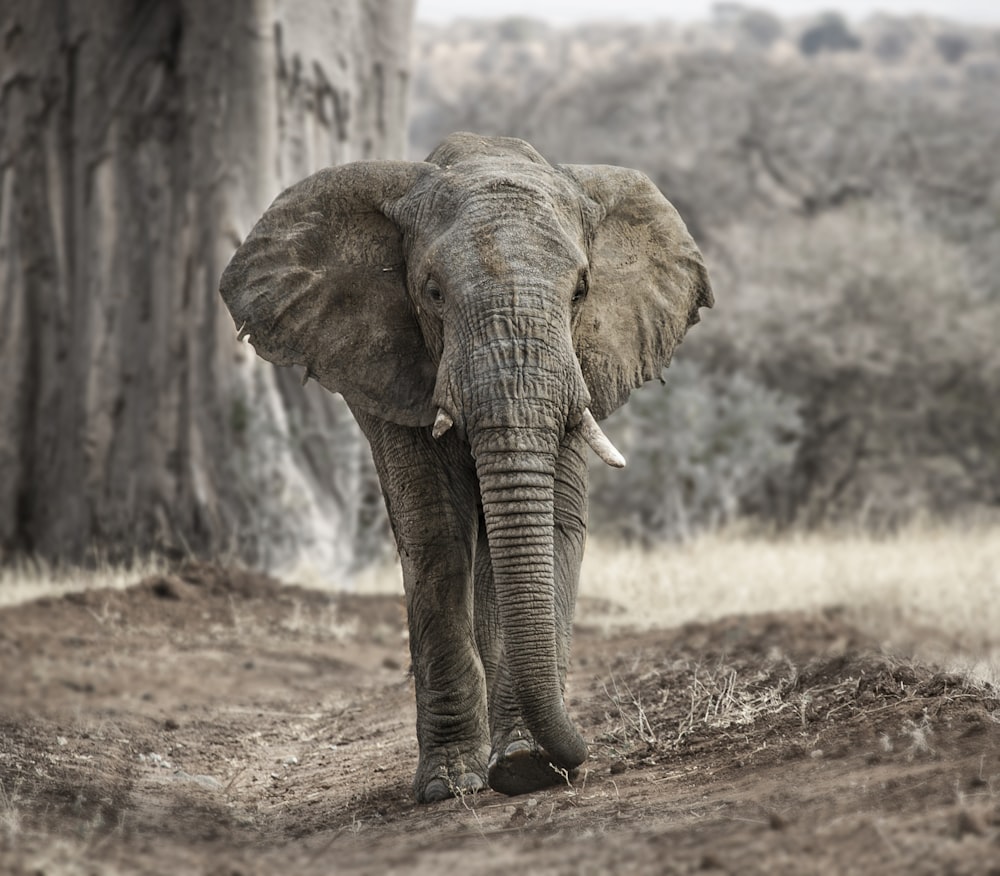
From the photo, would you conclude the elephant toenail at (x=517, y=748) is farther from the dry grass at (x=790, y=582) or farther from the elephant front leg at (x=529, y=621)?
the dry grass at (x=790, y=582)

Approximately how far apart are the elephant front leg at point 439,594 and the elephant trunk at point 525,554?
0.67m

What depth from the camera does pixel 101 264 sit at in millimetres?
14523

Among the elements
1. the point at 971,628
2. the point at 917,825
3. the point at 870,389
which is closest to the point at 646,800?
the point at 917,825

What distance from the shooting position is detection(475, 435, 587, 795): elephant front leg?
5617mm

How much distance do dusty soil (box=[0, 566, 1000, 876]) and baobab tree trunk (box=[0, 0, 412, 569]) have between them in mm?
2516

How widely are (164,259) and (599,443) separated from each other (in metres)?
9.78

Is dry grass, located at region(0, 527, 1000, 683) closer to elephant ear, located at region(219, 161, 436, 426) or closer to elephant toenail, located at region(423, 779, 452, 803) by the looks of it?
elephant toenail, located at region(423, 779, 452, 803)

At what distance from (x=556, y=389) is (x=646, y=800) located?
4.98 ft

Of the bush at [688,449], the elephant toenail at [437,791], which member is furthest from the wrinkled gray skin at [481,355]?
the bush at [688,449]

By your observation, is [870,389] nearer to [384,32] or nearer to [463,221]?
[384,32]

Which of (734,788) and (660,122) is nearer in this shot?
(734,788)

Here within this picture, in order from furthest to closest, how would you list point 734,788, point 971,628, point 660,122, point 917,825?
point 660,122
point 971,628
point 734,788
point 917,825

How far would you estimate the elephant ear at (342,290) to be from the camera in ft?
19.8

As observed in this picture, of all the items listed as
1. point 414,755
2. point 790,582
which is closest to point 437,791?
point 414,755
